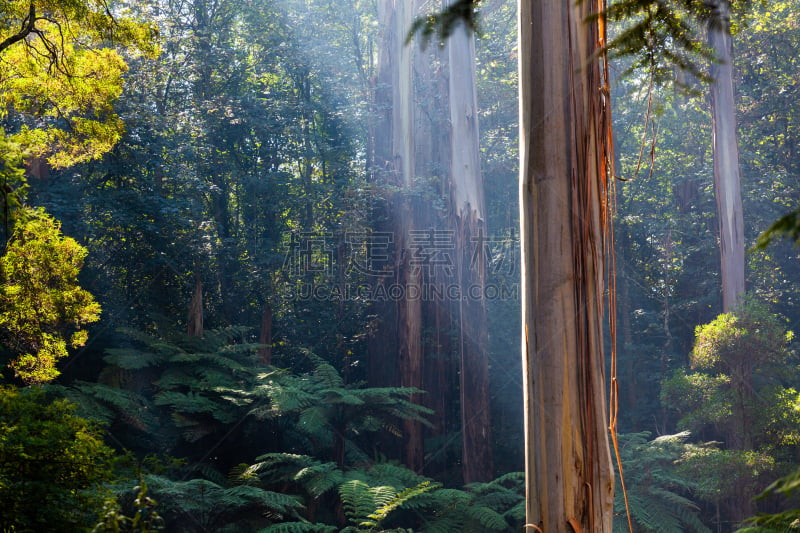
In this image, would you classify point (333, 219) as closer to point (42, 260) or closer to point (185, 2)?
point (185, 2)

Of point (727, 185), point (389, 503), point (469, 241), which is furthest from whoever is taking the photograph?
point (727, 185)

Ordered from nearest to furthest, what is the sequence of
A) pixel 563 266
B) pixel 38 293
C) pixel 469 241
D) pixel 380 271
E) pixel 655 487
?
pixel 563 266
pixel 38 293
pixel 655 487
pixel 469 241
pixel 380 271

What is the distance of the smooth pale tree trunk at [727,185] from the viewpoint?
10.9 m

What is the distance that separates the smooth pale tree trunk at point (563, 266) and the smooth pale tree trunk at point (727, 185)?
9820 millimetres

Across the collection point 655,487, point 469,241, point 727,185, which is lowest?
point 655,487

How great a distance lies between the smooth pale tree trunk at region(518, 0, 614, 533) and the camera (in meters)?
2.03

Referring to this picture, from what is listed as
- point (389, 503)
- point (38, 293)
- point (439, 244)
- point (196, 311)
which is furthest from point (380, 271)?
point (38, 293)

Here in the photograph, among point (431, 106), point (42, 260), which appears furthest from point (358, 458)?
point (431, 106)

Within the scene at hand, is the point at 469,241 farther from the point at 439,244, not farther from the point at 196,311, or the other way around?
the point at 196,311

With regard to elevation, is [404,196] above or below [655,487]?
above

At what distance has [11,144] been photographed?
4270 millimetres

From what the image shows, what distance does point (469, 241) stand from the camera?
33.5ft

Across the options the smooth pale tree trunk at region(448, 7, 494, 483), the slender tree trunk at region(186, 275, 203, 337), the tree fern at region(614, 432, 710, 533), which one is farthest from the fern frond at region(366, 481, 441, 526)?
the slender tree trunk at region(186, 275, 203, 337)

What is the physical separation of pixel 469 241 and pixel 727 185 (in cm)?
461
